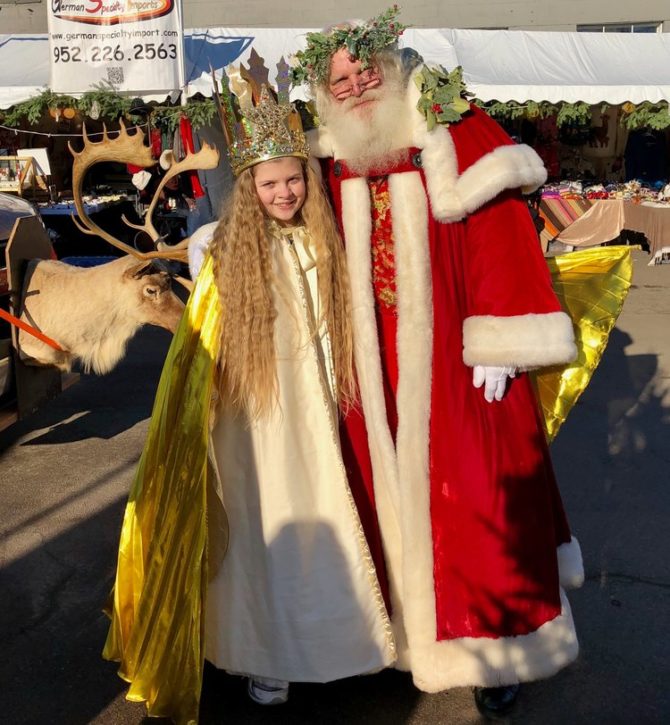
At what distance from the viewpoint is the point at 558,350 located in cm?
241

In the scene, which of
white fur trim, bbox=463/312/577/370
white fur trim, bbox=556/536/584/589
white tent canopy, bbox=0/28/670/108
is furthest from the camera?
white tent canopy, bbox=0/28/670/108

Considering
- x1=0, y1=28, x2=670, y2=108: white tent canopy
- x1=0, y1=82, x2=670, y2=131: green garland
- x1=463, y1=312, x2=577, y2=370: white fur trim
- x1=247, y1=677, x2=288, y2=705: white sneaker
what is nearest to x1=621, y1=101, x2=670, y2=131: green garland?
x1=0, y1=82, x2=670, y2=131: green garland

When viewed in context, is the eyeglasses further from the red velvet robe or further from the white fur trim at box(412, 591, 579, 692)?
the white fur trim at box(412, 591, 579, 692)

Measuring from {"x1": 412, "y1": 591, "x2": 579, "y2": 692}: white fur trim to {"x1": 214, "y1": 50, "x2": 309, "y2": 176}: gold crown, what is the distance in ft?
5.55

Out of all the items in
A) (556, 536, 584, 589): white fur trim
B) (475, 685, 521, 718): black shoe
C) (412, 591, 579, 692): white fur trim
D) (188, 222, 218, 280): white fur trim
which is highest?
(188, 222, 218, 280): white fur trim

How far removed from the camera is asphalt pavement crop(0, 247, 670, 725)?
2.84 meters

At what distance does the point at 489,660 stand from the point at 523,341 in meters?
1.06

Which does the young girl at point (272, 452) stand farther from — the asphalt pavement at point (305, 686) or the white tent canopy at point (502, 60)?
the white tent canopy at point (502, 60)

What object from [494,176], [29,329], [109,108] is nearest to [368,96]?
[494,176]

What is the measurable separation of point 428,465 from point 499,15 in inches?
692

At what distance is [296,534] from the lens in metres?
2.58

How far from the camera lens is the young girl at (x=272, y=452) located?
8.18ft

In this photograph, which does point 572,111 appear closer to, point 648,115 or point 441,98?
point 648,115

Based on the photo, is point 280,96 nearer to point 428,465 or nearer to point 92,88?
point 428,465
